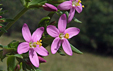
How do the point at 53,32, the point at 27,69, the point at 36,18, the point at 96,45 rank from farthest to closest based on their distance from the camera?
the point at 96,45 < the point at 36,18 < the point at 27,69 < the point at 53,32

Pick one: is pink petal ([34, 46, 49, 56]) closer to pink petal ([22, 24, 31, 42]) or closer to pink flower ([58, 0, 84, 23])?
pink petal ([22, 24, 31, 42])

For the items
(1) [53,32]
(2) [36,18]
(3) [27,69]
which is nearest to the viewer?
(1) [53,32]

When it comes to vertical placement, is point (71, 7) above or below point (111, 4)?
above

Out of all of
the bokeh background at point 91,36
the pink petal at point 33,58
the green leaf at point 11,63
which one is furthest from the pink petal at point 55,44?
the bokeh background at point 91,36

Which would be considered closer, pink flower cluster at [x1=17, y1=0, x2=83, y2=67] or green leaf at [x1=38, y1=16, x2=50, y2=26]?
pink flower cluster at [x1=17, y1=0, x2=83, y2=67]

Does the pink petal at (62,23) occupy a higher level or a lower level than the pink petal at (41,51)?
higher

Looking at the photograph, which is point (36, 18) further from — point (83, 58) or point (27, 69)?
point (27, 69)

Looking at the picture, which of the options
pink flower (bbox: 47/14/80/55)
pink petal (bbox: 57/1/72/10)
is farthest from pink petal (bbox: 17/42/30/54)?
pink petal (bbox: 57/1/72/10)

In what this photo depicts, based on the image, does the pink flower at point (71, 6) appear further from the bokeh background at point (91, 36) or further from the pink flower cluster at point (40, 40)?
the bokeh background at point (91, 36)

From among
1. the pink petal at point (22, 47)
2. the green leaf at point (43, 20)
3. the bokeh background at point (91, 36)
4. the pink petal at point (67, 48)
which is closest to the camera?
the pink petal at point (22, 47)

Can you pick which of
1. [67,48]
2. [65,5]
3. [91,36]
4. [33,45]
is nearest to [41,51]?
[33,45]

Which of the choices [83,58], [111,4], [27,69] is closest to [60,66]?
[83,58]
